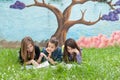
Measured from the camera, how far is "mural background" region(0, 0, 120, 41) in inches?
388

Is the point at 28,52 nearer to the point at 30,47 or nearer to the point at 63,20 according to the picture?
the point at 30,47

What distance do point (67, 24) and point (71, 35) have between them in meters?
0.24

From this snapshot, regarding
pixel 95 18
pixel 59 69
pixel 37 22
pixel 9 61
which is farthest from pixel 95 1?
pixel 59 69

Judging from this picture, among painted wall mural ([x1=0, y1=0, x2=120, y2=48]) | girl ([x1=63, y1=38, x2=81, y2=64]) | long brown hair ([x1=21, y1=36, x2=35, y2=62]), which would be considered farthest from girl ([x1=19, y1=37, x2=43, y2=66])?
painted wall mural ([x1=0, y1=0, x2=120, y2=48])

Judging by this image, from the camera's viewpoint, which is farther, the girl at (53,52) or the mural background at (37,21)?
the mural background at (37,21)

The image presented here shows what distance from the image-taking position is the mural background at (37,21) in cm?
987

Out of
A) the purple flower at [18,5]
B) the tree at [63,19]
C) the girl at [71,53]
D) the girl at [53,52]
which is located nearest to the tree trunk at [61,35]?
the tree at [63,19]

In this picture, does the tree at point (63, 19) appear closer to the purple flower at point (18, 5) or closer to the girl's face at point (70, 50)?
the purple flower at point (18, 5)

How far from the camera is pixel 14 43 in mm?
9930

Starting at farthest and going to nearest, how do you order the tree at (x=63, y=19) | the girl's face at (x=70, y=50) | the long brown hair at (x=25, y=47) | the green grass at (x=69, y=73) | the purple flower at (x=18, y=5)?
the tree at (x=63, y=19) < the purple flower at (x=18, y=5) < the girl's face at (x=70, y=50) < the long brown hair at (x=25, y=47) < the green grass at (x=69, y=73)

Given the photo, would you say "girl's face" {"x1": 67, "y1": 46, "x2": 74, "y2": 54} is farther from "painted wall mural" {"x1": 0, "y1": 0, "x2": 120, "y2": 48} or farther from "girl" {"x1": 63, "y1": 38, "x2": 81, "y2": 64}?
"painted wall mural" {"x1": 0, "y1": 0, "x2": 120, "y2": 48}

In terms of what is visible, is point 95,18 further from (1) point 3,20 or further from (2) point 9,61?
(2) point 9,61

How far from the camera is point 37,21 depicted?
9.92 meters

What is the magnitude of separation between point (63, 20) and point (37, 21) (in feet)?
1.79
